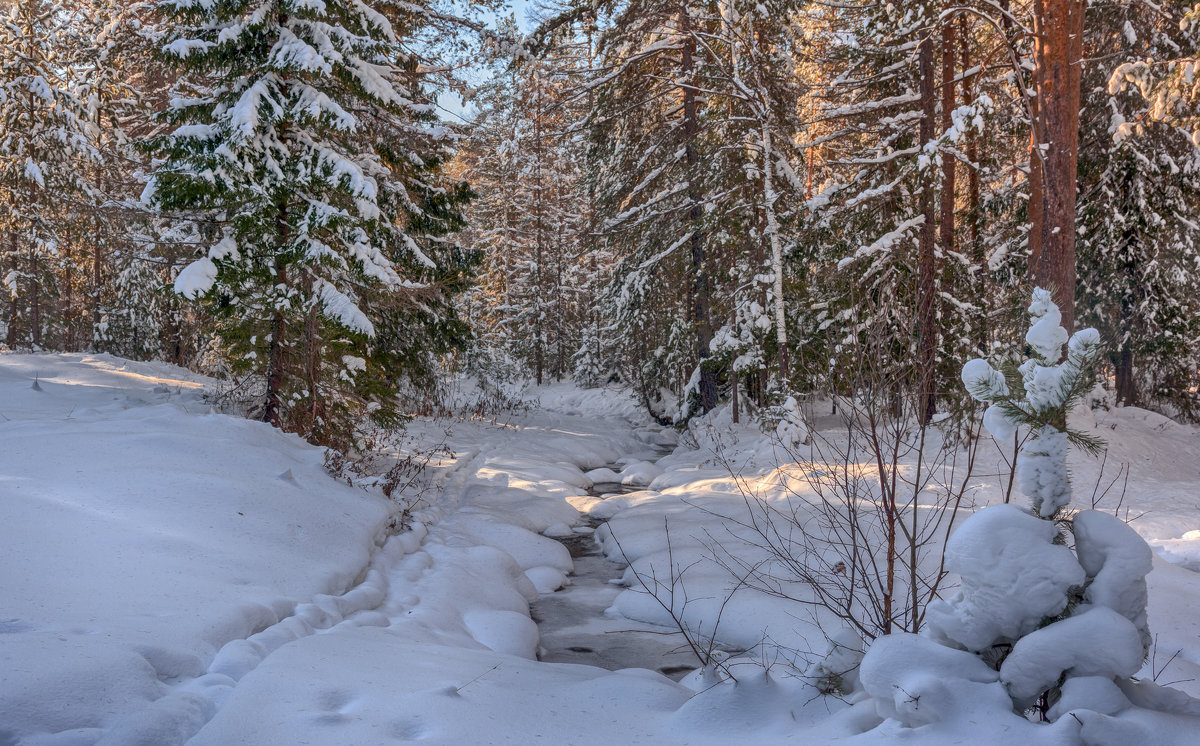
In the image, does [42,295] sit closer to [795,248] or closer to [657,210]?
[657,210]

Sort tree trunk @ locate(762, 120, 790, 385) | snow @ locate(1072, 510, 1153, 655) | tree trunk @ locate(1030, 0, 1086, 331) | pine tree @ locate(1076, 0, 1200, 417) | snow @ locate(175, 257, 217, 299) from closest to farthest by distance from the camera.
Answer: snow @ locate(1072, 510, 1153, 655) → snow @ locate(175, 257, 217, 299) → tree trunk @ locate(1030, 0, 1086, 331) → tree trunk @ locate(762, 120, 790, 385) → pine tree @ locate(1076, 0, 1200, 417)

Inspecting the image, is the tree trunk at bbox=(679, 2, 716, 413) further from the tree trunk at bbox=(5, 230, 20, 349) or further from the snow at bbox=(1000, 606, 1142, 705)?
the tree trunk at bbox=(5, 230, 20, 349)

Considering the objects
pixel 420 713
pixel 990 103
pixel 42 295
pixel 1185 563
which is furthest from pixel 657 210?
pixel 42 295

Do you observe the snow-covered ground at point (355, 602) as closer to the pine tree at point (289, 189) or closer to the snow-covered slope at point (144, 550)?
the snow-covered slope at point (144, 550)

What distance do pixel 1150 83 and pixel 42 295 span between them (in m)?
25.1

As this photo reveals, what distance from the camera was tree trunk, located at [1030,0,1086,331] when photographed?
7.84 meters

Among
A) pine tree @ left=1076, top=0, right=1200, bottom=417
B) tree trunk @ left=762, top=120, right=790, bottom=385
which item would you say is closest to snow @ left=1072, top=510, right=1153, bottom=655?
tree trunk @ left=762, top=120, right=790, bottom=385

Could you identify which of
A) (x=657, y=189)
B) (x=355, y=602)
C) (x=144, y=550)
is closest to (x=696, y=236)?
(x=657, y=189)

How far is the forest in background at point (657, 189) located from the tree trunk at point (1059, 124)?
42 millimetres

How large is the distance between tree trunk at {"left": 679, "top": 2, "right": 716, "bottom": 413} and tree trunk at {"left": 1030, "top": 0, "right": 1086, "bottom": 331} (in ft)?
23.5

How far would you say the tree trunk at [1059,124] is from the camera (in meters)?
7.84

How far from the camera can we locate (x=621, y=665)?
18.0 ft

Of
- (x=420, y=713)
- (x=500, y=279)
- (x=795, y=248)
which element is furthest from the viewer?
(x=500, y=279)

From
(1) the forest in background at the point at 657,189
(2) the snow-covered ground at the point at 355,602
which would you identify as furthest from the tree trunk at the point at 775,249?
(2) the snow-covered ground at the point at 355,602
